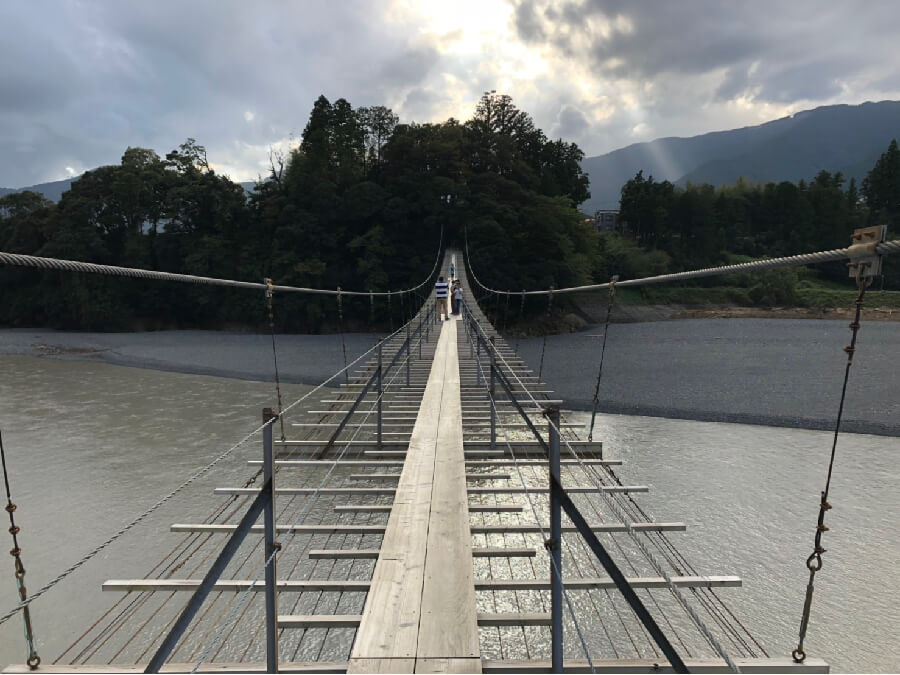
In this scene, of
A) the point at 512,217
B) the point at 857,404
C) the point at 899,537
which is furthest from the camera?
the point at 512,217

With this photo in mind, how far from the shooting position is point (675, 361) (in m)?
16.1

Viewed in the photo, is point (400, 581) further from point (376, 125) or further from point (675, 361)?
point (376, 125)

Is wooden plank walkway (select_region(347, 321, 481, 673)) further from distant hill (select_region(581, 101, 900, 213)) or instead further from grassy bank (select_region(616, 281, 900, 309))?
distant hill (select_region(581, 101, 900, 213))

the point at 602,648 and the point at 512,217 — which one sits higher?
the point at 512,217

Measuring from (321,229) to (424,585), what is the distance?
22.4 m

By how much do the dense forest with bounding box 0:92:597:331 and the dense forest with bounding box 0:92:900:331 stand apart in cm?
7

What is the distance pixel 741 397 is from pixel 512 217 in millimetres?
12141

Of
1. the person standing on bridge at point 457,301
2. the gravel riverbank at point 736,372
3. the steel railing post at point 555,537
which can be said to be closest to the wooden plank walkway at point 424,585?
the steel railing post at point 555,537

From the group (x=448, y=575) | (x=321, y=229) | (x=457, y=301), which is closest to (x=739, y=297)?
(x=321, y=229)

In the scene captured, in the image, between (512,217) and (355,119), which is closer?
(512,217)

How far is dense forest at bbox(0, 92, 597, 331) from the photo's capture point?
21656 millimetres

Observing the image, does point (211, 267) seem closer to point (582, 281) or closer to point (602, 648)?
point (582, 281)

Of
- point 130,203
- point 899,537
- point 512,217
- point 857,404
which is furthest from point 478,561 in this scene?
point 130,203

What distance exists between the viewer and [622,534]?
5.60 m
